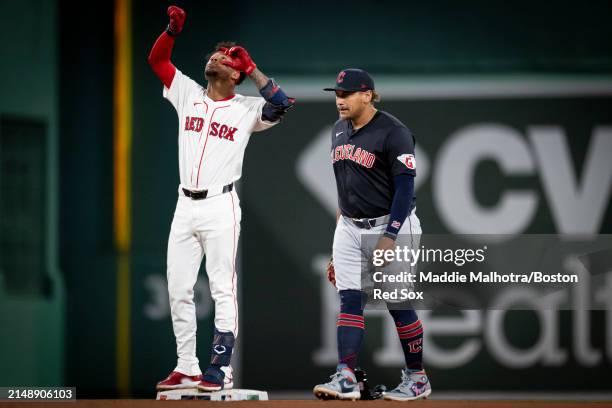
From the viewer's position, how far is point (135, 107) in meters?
7.42

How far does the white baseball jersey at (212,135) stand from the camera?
16.5ft

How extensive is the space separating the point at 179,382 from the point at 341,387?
0.84 m

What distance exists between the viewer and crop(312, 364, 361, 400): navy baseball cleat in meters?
4.66

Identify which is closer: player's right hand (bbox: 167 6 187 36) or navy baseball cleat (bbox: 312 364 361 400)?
navy baseball cleat (bbox: 312 364 361 400)

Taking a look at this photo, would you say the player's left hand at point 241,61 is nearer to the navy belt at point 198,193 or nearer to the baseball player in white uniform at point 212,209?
the baseball player in white uniform at point 212,209

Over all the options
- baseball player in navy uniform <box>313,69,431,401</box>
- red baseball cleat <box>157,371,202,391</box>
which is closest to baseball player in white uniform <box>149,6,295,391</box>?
red baseball cleat <box>157,371,202,391</box>

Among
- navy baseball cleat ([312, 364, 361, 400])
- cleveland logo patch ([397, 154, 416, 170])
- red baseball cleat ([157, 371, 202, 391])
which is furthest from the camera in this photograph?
red baseball cleat ([157, 371, 202, 391])

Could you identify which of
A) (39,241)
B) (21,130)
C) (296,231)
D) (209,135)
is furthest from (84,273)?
(209,135)

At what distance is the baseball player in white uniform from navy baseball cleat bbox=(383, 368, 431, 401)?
825 millimetres

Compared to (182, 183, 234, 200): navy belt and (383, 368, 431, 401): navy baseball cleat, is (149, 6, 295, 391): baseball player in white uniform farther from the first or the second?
(383, 368, 431, 401): navy baseball cleat

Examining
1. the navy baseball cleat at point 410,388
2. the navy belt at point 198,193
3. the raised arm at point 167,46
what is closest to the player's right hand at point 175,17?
the raised arm at point 167,46

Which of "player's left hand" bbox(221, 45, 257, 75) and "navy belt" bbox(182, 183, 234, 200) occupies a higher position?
"player's left hand" bbox(221, 45, 257, 75)

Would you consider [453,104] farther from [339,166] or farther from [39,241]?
[39,241]

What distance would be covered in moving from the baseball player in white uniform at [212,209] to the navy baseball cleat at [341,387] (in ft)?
1.84
